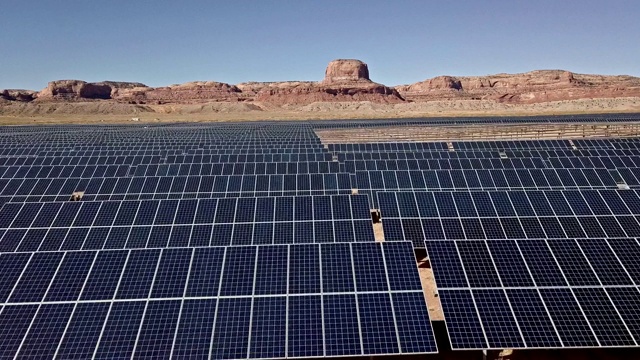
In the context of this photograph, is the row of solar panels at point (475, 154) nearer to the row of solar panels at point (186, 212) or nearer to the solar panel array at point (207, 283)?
the row of solar panels at point (186, 212)

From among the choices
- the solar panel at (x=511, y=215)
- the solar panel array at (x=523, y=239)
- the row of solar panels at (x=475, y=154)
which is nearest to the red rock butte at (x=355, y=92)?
the row of solar panels at (x=475, y=154)

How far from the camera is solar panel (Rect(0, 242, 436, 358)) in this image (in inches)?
367

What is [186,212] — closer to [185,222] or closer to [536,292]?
[185,222]

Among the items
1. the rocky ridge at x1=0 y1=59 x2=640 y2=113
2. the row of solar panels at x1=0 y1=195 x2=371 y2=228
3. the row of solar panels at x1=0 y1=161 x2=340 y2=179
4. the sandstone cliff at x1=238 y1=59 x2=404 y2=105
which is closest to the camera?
the row of solar panels at x1=0 y1=195 x2=371 y2=228

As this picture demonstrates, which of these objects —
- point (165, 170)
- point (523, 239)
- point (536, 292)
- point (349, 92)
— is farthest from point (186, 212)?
point (349, 92)

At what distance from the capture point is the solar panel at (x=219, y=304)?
933cm

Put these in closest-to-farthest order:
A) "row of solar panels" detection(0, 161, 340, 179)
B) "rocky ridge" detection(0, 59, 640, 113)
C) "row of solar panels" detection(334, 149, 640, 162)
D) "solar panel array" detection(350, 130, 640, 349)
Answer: "solar panel array" detection(350, 130, 640, 349) → "row of solar panels" detection(0, 161, 340, 179) → "row of solar panels" detection(334, 149, 640, 162) → "rocky ridge" detection(0, 59, 640, 113)

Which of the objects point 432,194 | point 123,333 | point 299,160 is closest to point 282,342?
point 123,333

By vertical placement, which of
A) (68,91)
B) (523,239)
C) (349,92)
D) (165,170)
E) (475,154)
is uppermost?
(68,91)

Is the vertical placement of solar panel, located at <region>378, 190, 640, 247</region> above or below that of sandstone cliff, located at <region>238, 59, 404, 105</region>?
below

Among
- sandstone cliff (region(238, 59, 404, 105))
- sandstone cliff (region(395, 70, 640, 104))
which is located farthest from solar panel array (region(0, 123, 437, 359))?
sandstone cliff (region(395, 70, 640, 104))

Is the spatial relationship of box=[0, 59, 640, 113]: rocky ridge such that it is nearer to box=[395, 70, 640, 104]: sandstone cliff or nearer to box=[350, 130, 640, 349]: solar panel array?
box=[395, 70, 640, 104]: sandstone cliff

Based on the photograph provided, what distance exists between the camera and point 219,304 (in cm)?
1033

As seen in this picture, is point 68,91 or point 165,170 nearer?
Answer: point 165,170
